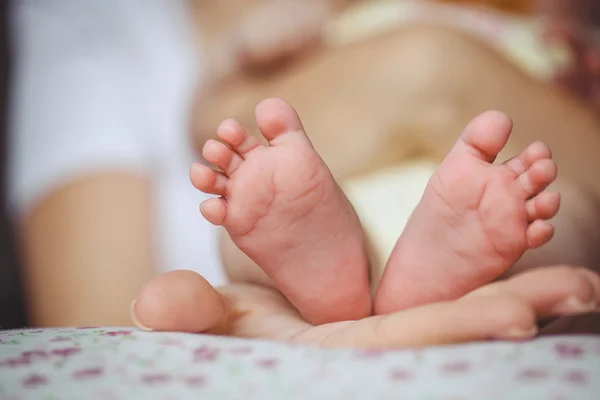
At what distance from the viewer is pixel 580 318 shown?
0.38 m

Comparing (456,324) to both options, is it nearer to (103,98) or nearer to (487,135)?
(487,135)

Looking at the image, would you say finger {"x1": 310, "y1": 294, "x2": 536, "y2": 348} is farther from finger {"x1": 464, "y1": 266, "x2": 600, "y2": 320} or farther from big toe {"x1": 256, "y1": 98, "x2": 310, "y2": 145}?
big toe {"x1": 256, "y1": 98, "x2": 310, "y2": 145}

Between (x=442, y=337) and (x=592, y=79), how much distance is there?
0.77 meters

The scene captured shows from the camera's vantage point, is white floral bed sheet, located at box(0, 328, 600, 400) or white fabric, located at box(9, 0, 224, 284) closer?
white floral bed sheet, located at box(0, 328, 600, 400)

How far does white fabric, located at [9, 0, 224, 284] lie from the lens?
1057 millimetres

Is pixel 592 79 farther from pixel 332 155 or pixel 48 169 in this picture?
pixel 48 169

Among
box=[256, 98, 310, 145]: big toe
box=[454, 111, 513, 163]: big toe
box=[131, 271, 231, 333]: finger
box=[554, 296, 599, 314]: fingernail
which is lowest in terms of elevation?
box=[554, 296, 599, 314]: fingernail

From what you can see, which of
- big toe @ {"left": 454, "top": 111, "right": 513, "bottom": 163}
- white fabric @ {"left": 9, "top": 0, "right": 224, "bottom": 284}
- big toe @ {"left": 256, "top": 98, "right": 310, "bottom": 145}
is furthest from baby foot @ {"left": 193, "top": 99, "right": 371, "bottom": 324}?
white fabric @ {"left": 9, "top": 0, "right": 224, "bottom": 284}

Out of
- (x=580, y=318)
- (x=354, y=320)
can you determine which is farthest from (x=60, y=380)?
(x=580, y=318)

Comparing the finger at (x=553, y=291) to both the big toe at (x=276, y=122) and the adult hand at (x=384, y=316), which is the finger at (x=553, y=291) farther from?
the big toe at (x=276, y=122)

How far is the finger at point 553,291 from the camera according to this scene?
0.39 meters

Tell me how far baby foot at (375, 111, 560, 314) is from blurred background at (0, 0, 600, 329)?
1.7 inches

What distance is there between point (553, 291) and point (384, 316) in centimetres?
11

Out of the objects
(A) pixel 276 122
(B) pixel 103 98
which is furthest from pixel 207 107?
(A) pixel 276 122
